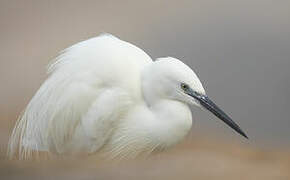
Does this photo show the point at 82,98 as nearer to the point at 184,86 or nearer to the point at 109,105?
the point at 109,105

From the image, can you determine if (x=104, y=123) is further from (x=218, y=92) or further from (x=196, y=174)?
(x=218, y=92)

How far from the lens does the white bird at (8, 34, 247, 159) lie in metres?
1.69

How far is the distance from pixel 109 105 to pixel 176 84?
8.3 inches

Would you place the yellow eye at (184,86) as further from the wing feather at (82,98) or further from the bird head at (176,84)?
the wing feather at (82,98)

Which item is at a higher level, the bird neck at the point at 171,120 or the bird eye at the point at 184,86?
the bird eye at the point at 184,86

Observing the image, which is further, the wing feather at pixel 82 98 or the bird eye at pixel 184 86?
the wing feather at pixel 82 98

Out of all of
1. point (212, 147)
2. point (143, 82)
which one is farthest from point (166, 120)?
point (212, 147)

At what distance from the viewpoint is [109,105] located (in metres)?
1.74

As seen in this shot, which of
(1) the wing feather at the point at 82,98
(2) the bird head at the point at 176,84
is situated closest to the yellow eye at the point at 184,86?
(2) the bird head at the point at 176,84

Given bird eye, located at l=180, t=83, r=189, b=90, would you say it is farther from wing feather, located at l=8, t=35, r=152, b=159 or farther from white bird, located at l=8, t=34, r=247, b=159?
wing feather, located at l=8, t=35, r=152, b=159

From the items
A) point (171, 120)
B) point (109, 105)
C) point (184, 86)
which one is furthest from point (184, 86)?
point (109, 105)

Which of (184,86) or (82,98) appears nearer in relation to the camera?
(184,86)

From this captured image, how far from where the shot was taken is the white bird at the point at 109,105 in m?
1.69

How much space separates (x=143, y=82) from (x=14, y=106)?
938 millimetres
